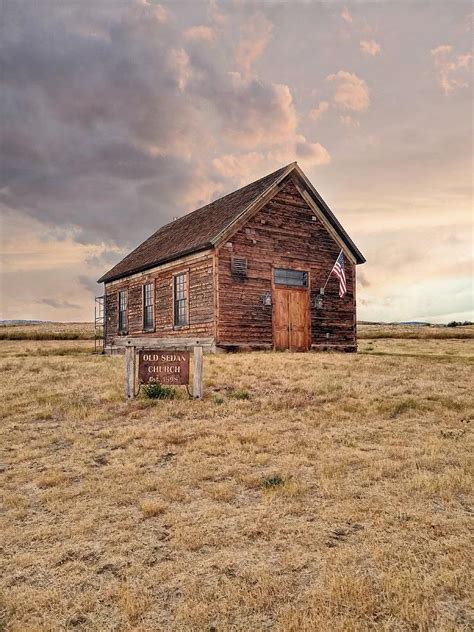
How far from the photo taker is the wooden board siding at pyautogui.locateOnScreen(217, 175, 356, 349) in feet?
67.9

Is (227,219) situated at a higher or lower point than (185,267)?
higher

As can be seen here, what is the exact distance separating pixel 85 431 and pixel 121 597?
20.3 feet

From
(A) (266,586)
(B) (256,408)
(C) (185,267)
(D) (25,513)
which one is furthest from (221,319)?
(A) (266,586)

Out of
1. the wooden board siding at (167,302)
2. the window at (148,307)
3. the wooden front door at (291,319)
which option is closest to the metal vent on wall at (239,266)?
the wooden board siding at (167,302)

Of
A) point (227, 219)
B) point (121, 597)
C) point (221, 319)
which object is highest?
point (227, 219)

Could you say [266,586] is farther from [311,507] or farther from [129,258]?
[129,258]

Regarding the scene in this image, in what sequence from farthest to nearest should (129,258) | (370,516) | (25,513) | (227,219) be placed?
(129,258) → (227,219) → (25,513) → (370,516)

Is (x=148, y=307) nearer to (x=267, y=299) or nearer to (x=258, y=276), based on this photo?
(x=258, y=276)

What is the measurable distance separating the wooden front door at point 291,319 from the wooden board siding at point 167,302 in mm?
2972

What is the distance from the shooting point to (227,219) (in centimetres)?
2131

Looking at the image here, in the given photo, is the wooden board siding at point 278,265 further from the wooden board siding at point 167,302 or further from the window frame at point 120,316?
the window frame at point 120,316

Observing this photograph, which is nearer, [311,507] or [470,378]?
[311,507]

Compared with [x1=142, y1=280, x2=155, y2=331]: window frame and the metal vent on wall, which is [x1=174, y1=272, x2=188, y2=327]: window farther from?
the metal vent on wall

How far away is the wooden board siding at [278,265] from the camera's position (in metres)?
20.7
